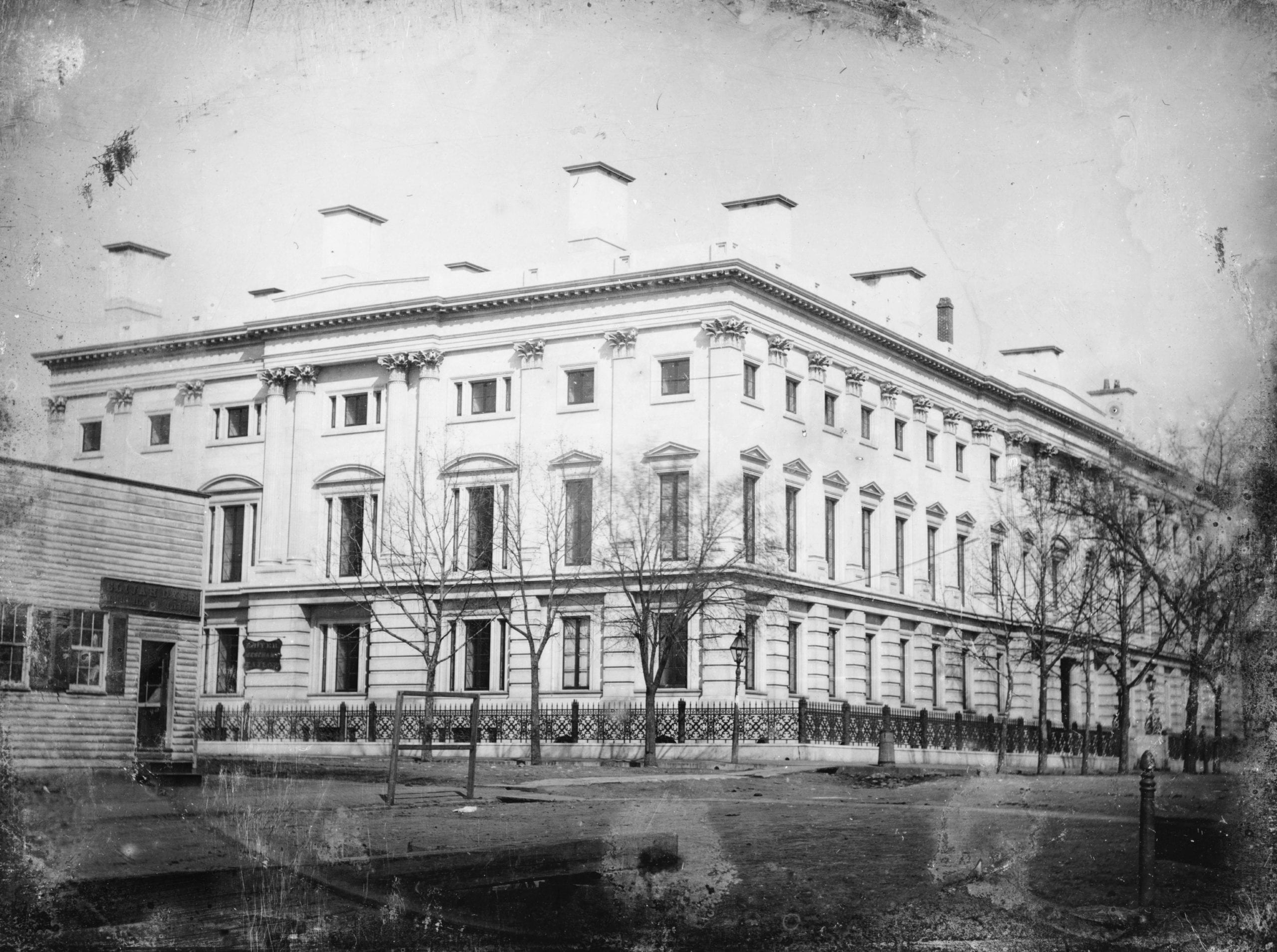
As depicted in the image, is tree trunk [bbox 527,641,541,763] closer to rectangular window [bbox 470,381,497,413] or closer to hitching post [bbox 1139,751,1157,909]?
rectangular window [bbox 470,381,497,413]

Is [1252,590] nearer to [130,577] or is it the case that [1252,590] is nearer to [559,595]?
[130,577]

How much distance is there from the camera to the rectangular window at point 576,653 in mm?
48938

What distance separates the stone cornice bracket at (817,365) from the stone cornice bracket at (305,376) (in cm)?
1651

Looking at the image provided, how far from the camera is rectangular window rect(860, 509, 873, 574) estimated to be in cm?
5444

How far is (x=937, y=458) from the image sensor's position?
59.5 metres

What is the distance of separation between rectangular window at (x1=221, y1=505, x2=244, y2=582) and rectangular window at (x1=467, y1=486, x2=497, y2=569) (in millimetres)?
9842

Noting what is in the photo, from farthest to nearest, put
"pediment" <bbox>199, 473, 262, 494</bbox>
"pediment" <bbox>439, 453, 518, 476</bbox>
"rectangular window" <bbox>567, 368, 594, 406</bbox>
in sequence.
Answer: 1. "pediment" <bbox>199, 473, 262, 494</bbox>
2. "pediment" <bbox>439, 453, 518, 476</bbox>
3. "rectangular window" <bbox>567, 368, 594, 406</bbox>

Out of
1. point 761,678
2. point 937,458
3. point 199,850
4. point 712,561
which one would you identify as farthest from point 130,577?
A: point 937,458

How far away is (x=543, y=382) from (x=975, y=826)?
30.2 m

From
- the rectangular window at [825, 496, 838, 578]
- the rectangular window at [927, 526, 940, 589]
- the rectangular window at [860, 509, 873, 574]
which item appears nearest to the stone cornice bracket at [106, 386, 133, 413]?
the rectangular window at [825, 496, 838, 578]

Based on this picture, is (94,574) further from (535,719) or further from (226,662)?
(226,662)

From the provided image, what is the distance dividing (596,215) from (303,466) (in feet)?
44.0

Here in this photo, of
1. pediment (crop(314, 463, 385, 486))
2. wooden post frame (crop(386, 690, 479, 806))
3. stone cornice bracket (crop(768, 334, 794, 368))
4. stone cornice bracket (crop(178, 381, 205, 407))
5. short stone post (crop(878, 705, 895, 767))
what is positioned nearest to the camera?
wooden post frame (crop(386, 690, 479, 806))

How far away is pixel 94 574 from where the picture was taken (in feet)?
80.9
